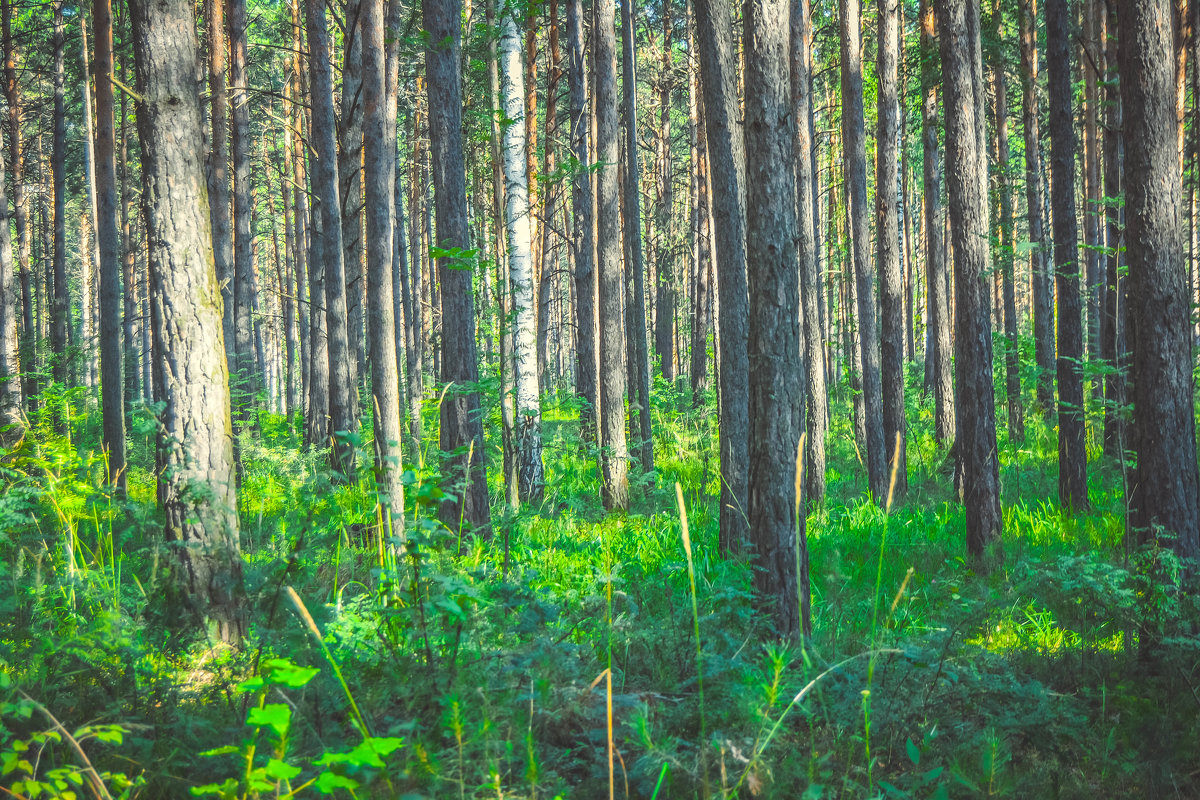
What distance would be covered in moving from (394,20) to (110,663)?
37.5 feet

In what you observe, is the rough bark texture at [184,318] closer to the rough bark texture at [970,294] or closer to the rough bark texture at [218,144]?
the rough bark texture at [970,294]

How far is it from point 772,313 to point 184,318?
341cm

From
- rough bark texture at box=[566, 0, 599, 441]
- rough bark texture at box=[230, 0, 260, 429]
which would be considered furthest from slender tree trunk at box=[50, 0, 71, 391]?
rough bark texture at box=[566, 0, 599, 441]

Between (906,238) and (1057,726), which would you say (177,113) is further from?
(906,238)

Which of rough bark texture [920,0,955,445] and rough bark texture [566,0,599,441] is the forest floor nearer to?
rough bark texture [566,0,599,441]

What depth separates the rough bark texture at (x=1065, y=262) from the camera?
26.1ft

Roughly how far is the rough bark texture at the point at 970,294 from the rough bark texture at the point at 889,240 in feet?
8.29

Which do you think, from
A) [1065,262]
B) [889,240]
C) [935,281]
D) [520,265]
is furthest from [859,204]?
[520,265]

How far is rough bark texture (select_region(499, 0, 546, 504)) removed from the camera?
29.0 feet

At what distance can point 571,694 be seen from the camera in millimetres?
3033

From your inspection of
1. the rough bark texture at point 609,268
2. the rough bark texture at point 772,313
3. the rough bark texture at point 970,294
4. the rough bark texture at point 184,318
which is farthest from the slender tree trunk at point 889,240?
the rough bark texture at point 184,318

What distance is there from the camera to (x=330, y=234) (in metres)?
9.80

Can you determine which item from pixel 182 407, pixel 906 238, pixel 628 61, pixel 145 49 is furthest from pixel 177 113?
pixel 906 238

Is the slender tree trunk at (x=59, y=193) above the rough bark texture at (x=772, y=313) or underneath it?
above
